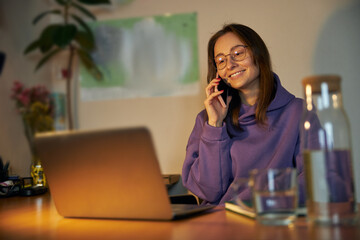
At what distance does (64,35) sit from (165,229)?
2.33 metres

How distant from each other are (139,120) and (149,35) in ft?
2.12

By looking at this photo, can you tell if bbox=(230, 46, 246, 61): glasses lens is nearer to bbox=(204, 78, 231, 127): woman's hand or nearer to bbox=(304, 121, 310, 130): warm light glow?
bbox=(204, 78, 231, 127): woman's hand

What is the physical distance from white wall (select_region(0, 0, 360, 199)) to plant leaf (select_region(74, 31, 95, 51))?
229mm

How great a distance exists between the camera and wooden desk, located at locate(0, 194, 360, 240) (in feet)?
2.25

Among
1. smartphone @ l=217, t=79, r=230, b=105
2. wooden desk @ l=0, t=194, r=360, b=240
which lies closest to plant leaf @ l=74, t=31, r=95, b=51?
smartphone @ l=217, t=79, r=230, b=105

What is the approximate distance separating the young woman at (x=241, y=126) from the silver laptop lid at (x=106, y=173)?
70 cm

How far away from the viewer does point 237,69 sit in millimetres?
1644

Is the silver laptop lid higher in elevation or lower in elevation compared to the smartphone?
lower

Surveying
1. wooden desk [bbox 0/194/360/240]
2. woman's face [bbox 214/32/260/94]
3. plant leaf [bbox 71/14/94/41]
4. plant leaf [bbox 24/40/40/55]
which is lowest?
wooden desk [bbox 0/194/360/240]

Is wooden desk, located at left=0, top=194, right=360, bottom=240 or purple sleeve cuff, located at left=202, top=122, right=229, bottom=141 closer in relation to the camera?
wooden desk, located at left=0, top=194, right=360, bottom=240

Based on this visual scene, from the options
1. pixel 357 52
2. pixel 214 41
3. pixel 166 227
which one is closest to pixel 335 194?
pixel 166 227

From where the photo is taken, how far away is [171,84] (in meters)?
2.97

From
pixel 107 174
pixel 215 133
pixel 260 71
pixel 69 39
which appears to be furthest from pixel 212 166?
pixel 69 39

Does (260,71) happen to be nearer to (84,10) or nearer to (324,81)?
(324,81)
